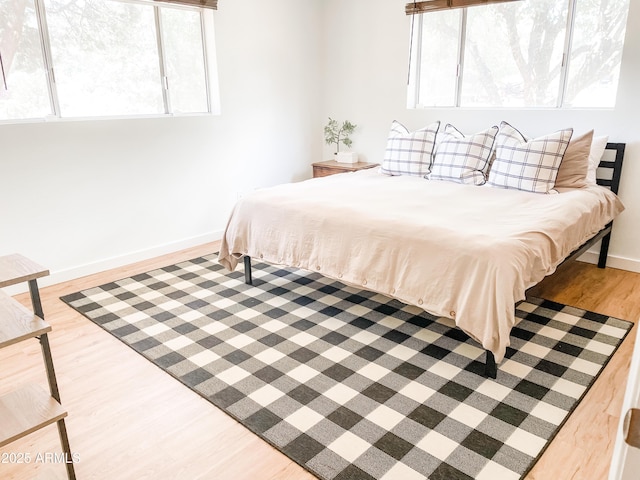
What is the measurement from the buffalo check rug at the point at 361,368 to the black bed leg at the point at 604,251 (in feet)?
→ 3.12

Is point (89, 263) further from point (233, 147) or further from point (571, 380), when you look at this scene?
point (571, 380)

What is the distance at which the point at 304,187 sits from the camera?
11.2 ft

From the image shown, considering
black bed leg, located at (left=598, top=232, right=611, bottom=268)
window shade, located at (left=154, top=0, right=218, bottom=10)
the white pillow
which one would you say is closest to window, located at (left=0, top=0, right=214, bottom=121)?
window shade, located at (left=154, top=0, right=218, bottom=10)

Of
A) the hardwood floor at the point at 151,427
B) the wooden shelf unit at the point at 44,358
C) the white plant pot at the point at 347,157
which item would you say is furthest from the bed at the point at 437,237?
the wooden shelf unit at the point at 44,358

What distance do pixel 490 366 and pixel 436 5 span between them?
10.9 ft

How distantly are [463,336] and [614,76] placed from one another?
2.39m

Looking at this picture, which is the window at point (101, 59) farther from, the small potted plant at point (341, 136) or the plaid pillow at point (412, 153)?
the plaid pillow at point (412, 153)

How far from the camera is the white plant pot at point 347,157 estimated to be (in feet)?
16.2

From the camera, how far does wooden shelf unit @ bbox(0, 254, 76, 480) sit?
1.36 m

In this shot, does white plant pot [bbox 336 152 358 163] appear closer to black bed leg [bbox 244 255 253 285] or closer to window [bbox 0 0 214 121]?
window [bbox 0 0 214 121]

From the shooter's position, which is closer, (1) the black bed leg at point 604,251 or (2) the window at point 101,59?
(2) the window at point 101,59

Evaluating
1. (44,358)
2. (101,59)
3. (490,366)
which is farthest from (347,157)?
(44,358)

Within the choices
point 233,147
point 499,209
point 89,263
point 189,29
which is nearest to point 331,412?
point 499,209

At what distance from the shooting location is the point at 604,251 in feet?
11.8
